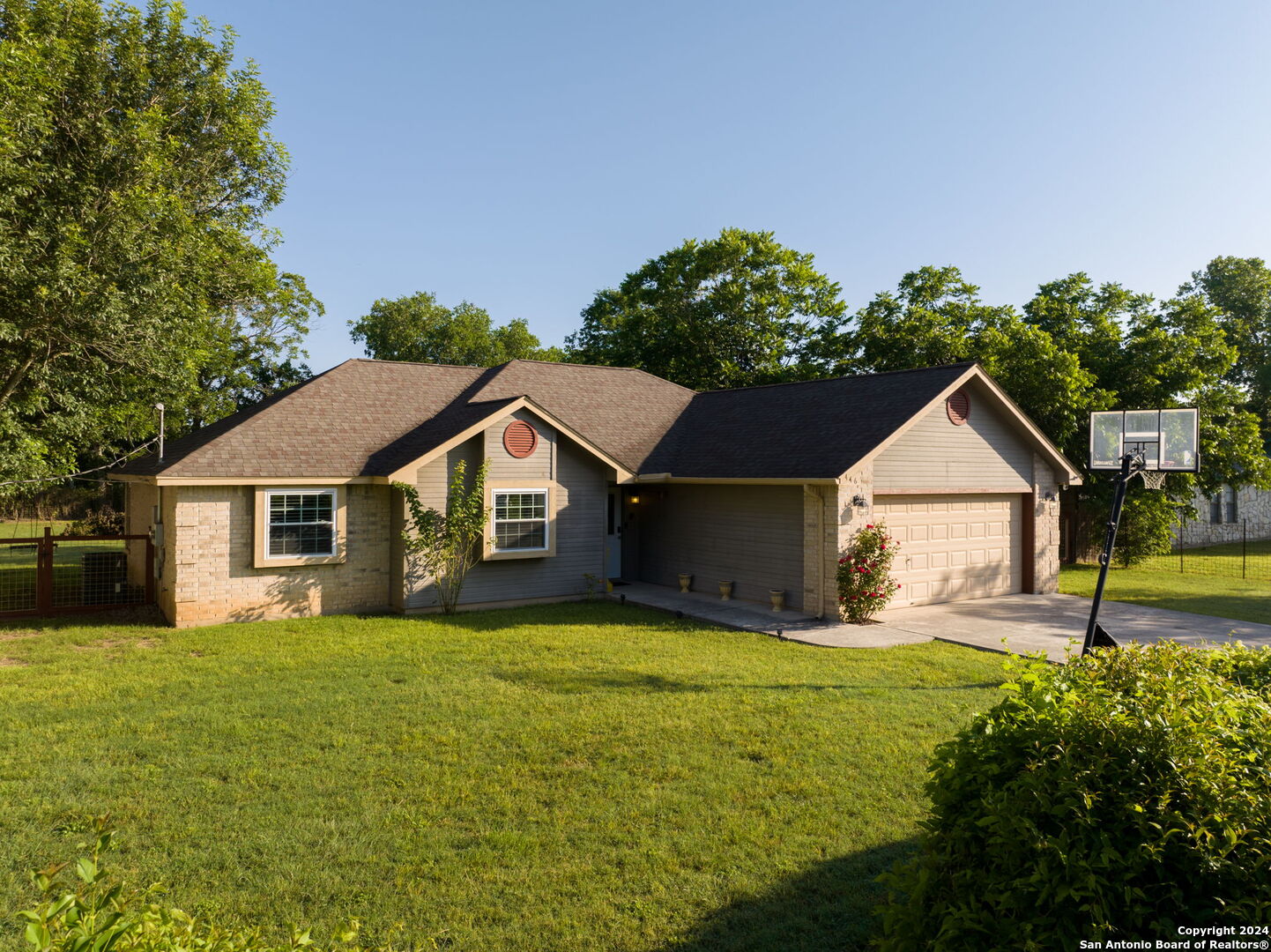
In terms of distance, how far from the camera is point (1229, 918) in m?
2.93

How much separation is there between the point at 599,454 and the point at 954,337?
634 inches

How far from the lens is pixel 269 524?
47.8 ft

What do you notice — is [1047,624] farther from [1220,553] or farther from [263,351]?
[263,351]

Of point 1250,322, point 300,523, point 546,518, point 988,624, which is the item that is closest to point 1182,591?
point 988,624

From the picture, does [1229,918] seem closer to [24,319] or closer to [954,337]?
[24,319]

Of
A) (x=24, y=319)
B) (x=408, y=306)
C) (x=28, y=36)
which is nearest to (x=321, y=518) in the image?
(x=24, y=319)

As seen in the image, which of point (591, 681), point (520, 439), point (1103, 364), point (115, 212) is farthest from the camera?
point (1103, 364)

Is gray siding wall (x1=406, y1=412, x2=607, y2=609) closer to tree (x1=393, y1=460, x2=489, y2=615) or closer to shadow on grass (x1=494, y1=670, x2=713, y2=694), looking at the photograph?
tree (x1=393, y1=460, x2=489, y2=615)

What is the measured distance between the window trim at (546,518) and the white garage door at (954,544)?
670cm

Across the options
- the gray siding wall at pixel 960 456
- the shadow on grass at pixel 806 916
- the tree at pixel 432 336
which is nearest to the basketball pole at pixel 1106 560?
the shadow on grass at pixel 806 916

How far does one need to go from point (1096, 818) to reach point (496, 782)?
495 centimetres

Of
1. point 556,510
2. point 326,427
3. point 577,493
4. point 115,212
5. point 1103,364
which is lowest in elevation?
point 556,510

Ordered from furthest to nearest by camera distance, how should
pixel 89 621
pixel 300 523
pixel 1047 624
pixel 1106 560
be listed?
1. pixel 300 523
2. pixel 89 621
3. pixel 1047 624
4. pixel 1106 560

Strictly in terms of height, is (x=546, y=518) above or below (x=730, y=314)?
below
